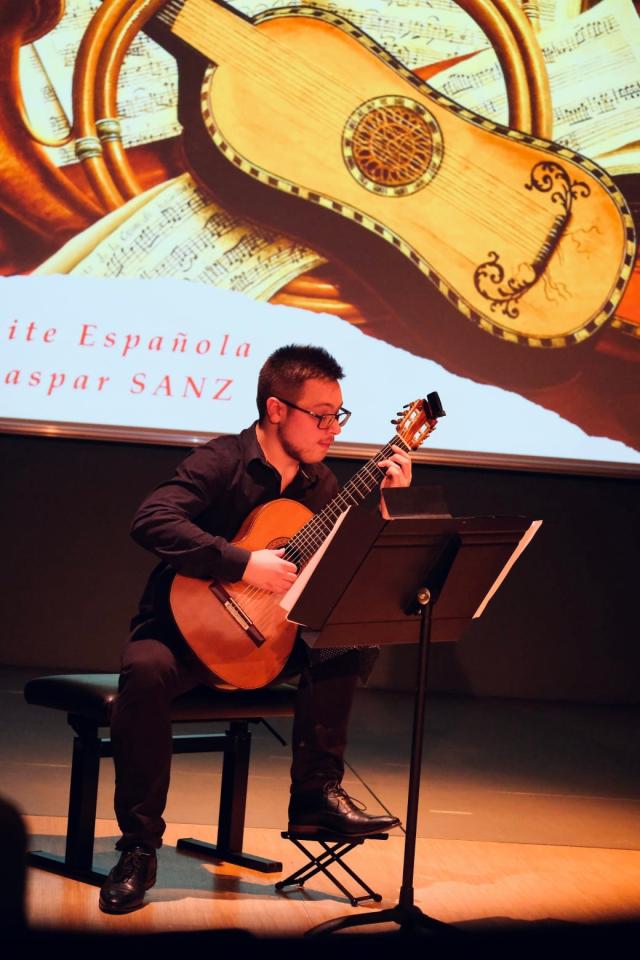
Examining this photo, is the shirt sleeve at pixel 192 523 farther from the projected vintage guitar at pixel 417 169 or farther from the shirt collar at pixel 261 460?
the projected vintage guitar at pixel 417 169

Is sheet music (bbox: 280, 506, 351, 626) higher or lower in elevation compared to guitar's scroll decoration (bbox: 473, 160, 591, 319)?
lower

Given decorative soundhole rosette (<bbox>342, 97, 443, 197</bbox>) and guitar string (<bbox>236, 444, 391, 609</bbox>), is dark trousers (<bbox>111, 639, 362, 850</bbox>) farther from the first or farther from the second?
decorative soundhole rosette (<bbox>342, 97, 443, 197</bbox>)

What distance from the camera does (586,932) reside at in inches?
31.0

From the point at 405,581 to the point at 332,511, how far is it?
27 cm

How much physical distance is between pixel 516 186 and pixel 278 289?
106cm

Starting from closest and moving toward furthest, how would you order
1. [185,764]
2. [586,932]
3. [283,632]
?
[586,932]
[283,632]
[185,764]

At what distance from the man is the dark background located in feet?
7.24

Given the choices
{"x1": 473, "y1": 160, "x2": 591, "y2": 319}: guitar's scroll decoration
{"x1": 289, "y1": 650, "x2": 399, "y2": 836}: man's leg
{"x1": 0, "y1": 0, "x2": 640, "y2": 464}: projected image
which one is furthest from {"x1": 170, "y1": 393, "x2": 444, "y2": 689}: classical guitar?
{"x1": 473, "y1": 160, "x2": 591, "y2": 319}: guitar's scroll decoration

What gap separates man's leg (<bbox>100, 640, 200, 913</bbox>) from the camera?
102 inches

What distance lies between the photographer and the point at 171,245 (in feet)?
15.7

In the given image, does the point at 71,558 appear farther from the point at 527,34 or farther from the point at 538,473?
the point at 527,34

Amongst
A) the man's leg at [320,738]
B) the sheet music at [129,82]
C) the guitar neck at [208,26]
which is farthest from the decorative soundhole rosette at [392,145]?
the man's leg at [320,738]

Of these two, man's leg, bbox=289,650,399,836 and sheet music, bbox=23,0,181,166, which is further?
sheet music, bbox=23,0,181,166

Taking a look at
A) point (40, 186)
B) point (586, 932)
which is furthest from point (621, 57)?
point (586, 932)
